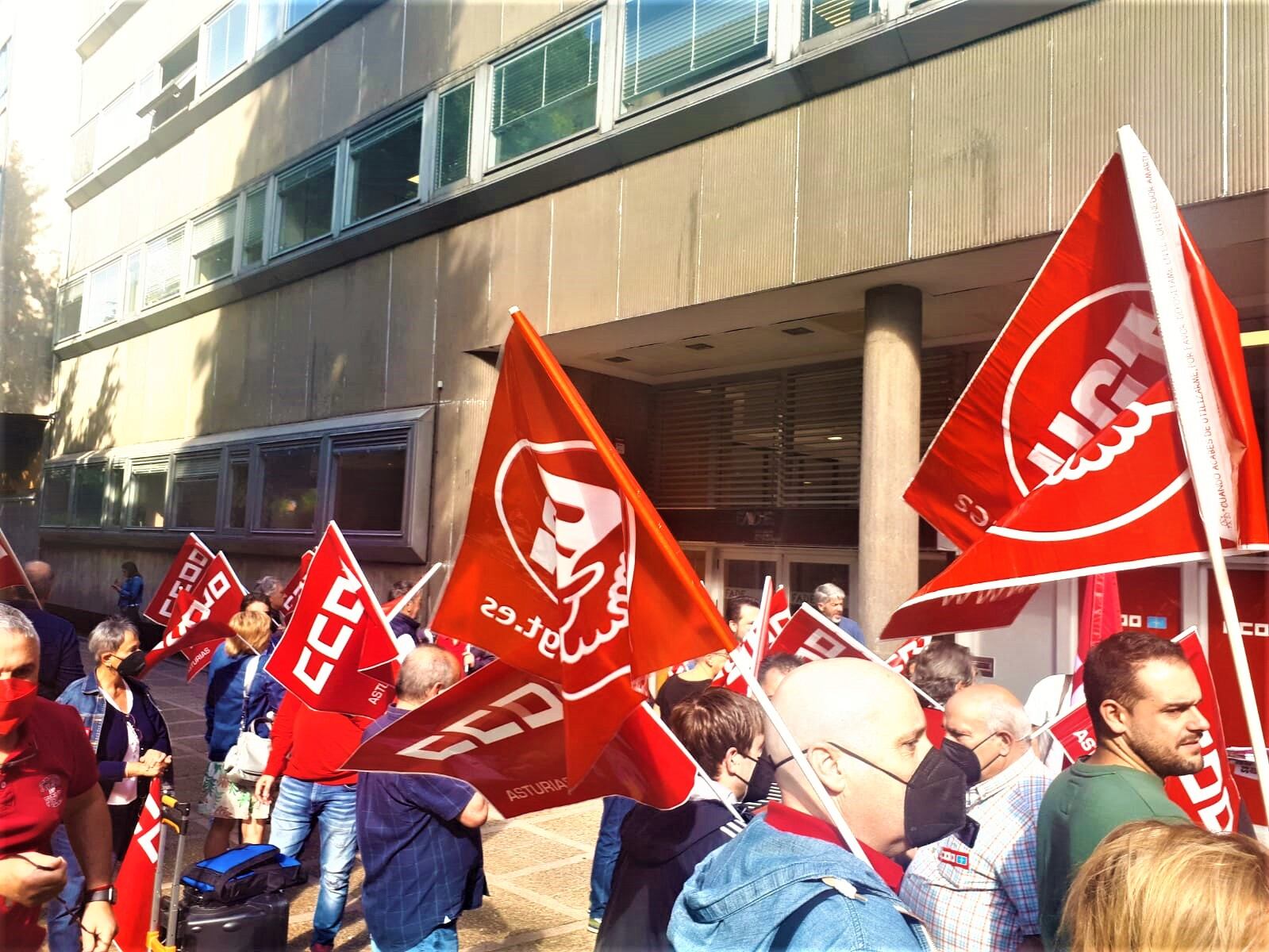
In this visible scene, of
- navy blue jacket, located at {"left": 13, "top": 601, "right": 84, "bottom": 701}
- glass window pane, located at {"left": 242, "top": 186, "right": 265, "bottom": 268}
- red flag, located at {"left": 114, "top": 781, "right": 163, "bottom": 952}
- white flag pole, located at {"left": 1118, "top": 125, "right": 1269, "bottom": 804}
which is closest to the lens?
white flag pole, located at {"left": 1118, "top": 125, "right": 1269, "bottom": 804}

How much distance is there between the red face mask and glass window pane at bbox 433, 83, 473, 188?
1078cm

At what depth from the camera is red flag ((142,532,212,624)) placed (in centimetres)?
880

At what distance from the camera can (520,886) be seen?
6379 millimetres

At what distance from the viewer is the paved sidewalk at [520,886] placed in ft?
18.0

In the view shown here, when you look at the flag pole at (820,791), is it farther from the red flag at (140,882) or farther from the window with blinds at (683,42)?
the window with blinds at (683,42)

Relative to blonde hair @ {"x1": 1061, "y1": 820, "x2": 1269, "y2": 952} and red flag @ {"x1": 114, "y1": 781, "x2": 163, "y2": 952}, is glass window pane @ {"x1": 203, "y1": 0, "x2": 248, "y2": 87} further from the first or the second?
blonde hair @ {"x1": 1061, "y1": 820, "x2": 1269, "y2": 952}

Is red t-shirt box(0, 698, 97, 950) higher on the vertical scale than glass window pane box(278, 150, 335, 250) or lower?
lower

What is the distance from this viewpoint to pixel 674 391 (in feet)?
45.8

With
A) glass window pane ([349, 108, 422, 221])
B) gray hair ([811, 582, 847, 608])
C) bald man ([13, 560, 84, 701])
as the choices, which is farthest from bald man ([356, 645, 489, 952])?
glass window pane ([349, 108, 422, 221])

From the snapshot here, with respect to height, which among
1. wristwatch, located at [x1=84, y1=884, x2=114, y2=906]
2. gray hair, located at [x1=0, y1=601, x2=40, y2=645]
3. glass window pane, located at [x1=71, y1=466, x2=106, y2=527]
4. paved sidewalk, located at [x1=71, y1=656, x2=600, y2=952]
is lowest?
paved sidewalk, located at [x1=71, y1=656, x2=600, y2=952]

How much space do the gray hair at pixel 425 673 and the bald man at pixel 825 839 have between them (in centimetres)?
195

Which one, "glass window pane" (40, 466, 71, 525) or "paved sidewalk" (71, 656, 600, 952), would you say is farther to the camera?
"glass window pane" (40, 466, 71, 525)

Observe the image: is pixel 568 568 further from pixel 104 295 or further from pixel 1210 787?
pixel 104 295

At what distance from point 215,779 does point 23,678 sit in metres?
3.43
